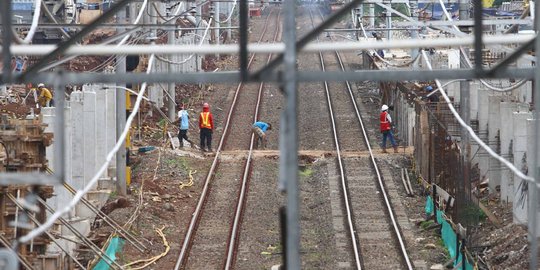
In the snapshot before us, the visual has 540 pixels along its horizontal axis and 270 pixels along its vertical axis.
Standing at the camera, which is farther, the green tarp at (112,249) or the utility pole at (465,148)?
the utility pole at (465,148)

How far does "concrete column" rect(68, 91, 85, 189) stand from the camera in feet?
44.2

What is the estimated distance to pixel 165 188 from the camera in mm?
16156

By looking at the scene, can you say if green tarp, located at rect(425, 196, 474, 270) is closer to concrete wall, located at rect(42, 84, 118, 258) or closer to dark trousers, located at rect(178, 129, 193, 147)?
concrete wall, located at rect(42, 84, 118, 258)

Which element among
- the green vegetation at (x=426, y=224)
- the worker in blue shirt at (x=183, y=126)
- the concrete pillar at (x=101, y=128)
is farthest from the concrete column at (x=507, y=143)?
the worker in blue shirt at (x=183, y=126)

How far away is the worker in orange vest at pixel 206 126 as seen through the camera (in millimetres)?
19078

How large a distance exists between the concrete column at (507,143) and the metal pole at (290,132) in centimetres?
879

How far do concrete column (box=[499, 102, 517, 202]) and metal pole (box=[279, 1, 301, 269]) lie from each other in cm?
879

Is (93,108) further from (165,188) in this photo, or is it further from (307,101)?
(307,101)

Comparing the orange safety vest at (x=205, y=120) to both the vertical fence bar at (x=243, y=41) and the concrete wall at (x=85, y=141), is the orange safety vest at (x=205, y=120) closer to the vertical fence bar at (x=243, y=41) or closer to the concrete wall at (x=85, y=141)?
the concrete wall at (x=85, y=141)

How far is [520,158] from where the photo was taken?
12.7m

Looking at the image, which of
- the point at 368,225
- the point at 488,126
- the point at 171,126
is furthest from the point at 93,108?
the point at 171,126

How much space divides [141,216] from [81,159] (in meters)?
1.11

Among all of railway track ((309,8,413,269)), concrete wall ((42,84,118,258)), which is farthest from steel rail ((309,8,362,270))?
concrete wall ((42,84,118,258))

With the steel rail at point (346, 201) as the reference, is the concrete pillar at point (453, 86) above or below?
above
